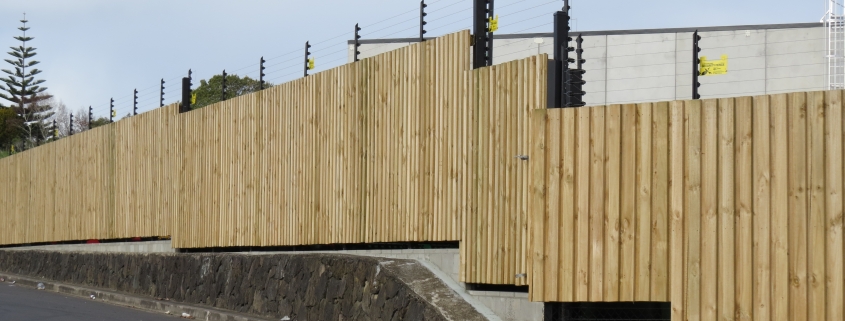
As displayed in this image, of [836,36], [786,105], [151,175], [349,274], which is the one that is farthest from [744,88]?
[786,105]

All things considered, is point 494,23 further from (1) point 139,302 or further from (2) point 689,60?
(2) point 689,60

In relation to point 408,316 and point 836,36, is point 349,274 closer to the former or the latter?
point 408,316

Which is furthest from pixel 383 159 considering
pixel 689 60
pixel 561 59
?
pixel 689 60

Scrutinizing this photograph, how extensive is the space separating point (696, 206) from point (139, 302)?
34.7ft

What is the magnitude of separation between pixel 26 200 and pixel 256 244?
43.6 feet

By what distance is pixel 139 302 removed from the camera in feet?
52.9

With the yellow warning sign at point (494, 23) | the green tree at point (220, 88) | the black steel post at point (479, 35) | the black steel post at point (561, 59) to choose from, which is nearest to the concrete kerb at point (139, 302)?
the black steel post at point (479, 35)

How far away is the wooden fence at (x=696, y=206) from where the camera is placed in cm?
734

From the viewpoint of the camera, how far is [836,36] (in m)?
21.3

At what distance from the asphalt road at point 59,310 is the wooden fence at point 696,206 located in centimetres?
739

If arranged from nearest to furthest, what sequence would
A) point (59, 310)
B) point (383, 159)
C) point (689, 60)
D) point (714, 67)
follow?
point (714, 67) < point (383, 159) < point (59, 310) < point (689, 60)

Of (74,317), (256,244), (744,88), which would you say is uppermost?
(744,88)

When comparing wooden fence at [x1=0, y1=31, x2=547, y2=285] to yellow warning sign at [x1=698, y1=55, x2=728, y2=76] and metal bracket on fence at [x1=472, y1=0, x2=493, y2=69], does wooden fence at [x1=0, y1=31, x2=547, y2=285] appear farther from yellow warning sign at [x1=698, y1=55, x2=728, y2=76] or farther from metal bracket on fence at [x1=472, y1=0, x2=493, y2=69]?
yellow warning sign at [x1=698, y1=55, x2=728, y2=76]

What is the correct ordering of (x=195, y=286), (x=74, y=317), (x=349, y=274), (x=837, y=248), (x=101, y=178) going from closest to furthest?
(x=837, y=248) → (x=349, y=274) → (x=74, y=317) → (x=195, y=286) → (x=101, y=178)
